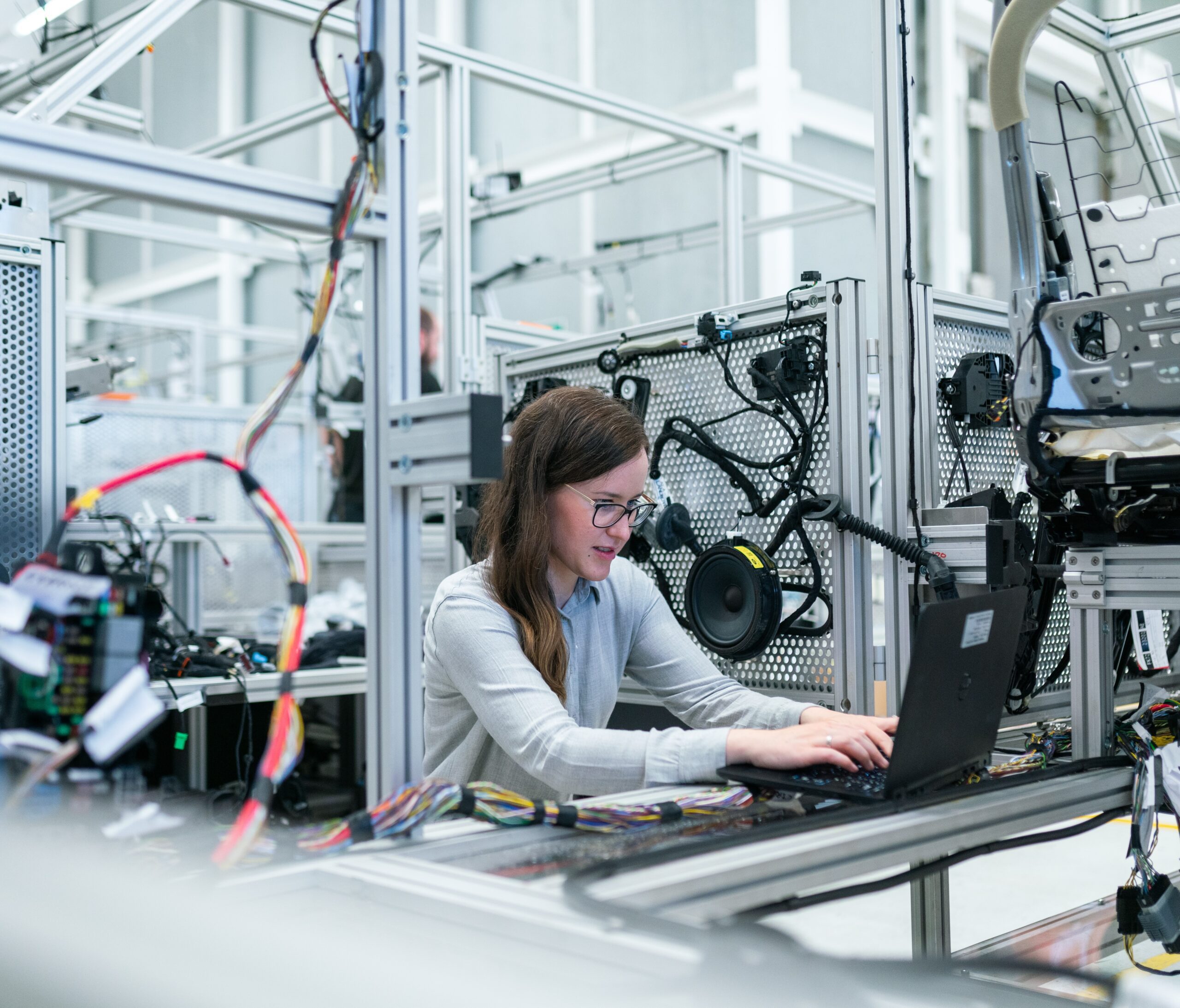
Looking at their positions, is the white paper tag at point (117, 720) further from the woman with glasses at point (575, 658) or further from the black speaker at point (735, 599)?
the black speaker at point (735, 599)

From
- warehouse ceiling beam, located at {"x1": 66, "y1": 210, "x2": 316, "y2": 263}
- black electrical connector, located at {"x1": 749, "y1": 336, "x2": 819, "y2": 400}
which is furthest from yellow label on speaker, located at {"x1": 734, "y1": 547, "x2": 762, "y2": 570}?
warehouse ceiling beam, located at {"x1": 66, "y1": 210, "x2": 316, "y2": 263}

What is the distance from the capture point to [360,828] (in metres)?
0.90

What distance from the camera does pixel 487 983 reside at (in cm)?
62

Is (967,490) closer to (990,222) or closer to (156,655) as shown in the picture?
(156,655)

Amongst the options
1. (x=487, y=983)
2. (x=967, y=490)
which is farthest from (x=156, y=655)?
(x=487, y=983)

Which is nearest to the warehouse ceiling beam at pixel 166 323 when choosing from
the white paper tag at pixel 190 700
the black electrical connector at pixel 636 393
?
the white paper tag at pixel 190 700

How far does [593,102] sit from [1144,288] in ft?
7.12

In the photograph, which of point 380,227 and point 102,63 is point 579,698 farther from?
point 102,63

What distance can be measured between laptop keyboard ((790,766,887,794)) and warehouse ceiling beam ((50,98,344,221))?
8.38 feet

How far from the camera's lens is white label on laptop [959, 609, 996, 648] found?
109cm

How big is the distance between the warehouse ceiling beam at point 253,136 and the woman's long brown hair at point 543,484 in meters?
2.01

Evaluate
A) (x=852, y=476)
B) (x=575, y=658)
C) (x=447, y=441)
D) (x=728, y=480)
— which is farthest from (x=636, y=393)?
(x=447, y=441)

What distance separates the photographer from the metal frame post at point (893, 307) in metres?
1.57

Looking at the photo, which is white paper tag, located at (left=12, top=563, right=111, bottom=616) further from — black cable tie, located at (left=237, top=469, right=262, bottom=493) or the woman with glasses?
the woman with glasses
